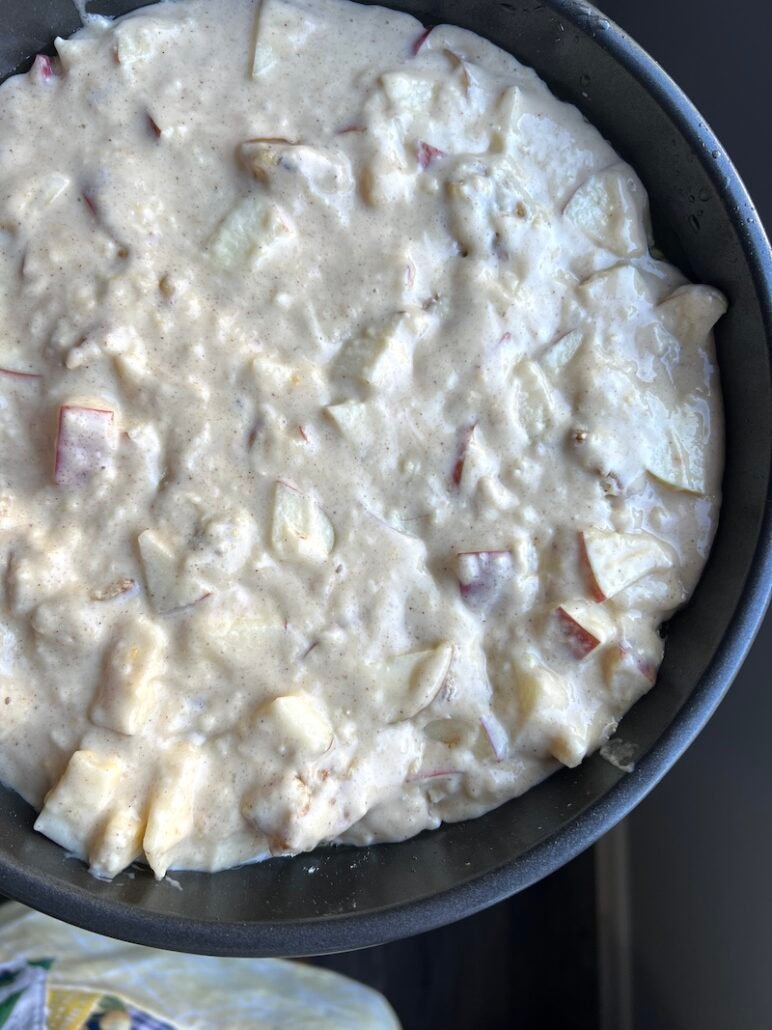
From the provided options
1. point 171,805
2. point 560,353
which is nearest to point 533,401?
point 560,353

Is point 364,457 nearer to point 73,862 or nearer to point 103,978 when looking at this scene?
point 73,862

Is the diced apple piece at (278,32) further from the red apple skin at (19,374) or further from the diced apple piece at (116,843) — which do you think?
the diced apple piece at (116,843)

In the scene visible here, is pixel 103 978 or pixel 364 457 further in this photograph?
pixel 103 978

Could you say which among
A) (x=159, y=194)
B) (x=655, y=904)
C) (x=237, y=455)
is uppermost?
(x=159, y=194)

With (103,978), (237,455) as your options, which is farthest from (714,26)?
(103,978)


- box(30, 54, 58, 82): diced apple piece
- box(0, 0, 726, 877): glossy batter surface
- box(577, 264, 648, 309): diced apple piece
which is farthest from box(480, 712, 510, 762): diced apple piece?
box(30, 54, 58, 82): diced apple piece

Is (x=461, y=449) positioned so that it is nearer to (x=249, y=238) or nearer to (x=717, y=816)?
(x=249, y=238)
